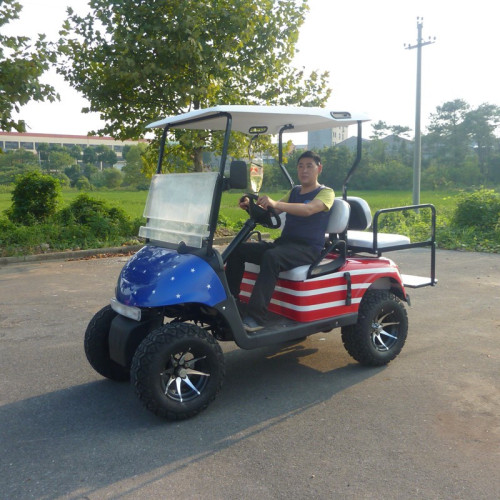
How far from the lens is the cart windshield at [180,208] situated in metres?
3.96

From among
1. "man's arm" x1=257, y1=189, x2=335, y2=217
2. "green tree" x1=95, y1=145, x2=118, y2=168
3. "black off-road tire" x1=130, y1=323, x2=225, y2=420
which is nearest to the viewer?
"black off-road tire" x1=130, y1=323, x2=225, y2=420

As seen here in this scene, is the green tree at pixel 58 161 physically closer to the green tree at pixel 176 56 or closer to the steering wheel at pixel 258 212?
the green tree at pixel 176 56

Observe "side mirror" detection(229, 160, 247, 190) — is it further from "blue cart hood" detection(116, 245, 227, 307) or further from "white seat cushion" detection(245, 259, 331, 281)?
"white seat cushion" detection(245, 259, 331, 281)

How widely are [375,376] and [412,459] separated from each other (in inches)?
53.5

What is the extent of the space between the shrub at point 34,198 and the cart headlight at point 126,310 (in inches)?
353

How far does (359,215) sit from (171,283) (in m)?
2.17

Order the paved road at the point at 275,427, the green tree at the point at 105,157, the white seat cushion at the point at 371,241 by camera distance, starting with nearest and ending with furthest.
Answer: the paved road at the point at 275,427 < the white seat cushion at the point at 371,241 < the green tree at the point at 105,157

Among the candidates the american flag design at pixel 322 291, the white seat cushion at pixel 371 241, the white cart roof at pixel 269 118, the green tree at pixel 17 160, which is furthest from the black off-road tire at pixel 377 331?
the green tree at pixel 17 160

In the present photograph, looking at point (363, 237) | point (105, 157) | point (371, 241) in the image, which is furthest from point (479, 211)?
point (105, 157)

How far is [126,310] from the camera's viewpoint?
3.88 metres

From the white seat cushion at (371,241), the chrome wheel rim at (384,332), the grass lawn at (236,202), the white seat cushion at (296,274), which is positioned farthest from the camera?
the grass lawn at (236,202)

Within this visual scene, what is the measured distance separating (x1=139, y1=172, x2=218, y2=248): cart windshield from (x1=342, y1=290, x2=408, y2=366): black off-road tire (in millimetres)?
1583

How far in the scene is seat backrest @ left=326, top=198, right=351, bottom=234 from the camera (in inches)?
180

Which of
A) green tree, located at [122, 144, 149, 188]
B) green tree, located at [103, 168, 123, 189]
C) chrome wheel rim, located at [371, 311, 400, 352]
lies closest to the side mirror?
chrome wheel rim, located at [371, 311, 400, 352]
